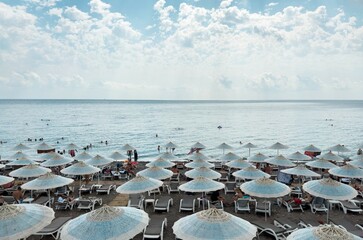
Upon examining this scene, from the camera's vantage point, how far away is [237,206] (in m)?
13.8

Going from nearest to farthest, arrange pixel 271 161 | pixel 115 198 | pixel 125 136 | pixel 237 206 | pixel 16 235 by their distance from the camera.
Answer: pixel 16 235 → pixel 237 206 → pixel 115 198 → pixel 271 161 → pixel 125 136

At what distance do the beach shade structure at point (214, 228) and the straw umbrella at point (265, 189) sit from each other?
3652 mm

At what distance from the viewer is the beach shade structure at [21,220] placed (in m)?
7.66

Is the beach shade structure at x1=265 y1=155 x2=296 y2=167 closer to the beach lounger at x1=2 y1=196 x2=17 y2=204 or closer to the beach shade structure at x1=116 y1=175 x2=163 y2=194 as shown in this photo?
the beach shade structure at x1=116 y1=175 x2=163 y2=194

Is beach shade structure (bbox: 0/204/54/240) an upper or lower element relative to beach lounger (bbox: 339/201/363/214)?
upper

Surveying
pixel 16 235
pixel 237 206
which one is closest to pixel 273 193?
pixel 237 206

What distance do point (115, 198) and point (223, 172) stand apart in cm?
915

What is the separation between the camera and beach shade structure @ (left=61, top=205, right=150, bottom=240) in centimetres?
744

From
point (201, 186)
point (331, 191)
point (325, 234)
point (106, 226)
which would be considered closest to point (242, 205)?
point (201, 186)

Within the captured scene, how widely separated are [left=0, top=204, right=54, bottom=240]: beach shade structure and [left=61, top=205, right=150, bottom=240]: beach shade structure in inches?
35.7

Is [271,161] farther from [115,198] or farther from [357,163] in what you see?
[115,198]

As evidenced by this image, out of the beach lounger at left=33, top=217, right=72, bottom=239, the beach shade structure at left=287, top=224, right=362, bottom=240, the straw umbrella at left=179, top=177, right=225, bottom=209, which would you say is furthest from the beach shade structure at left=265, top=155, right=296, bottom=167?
the beach lounger at left=33, top=217, right=72, bottom=239

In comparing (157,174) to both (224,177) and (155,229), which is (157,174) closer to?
(155,229)

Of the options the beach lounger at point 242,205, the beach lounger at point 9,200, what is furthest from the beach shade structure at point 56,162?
the beach lounger at point 242,205
